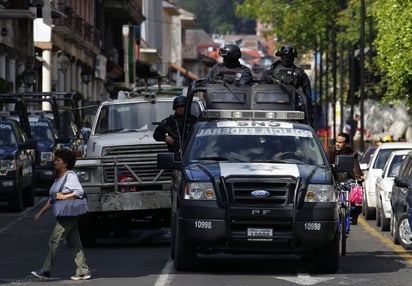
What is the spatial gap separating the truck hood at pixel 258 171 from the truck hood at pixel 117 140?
4930 millimetres

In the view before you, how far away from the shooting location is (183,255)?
17188 millimetres

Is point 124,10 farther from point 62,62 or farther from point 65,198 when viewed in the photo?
point 65,198

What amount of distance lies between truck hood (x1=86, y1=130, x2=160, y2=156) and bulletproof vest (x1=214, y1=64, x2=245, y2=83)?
167 cm

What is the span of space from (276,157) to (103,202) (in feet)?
13.1

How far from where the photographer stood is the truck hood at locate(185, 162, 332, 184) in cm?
1692

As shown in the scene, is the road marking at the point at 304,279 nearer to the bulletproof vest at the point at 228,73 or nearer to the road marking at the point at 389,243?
the road marking at the point at 389,243

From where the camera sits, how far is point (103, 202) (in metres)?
21.0

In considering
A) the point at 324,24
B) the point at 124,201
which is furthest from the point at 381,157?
the point at 324,24

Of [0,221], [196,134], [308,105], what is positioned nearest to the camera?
[196,134]

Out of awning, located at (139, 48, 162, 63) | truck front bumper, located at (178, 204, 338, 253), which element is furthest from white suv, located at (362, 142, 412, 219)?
awning, located at (139, 48, 162, 63)

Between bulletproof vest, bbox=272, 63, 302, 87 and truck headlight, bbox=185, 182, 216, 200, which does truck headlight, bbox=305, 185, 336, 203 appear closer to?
truck headlight, bbox=185, 182, 216, 200

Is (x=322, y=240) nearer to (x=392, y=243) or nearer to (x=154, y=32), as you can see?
(x=392, y=243)

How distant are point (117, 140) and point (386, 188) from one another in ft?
20.2

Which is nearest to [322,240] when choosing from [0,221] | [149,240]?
[149,240]
